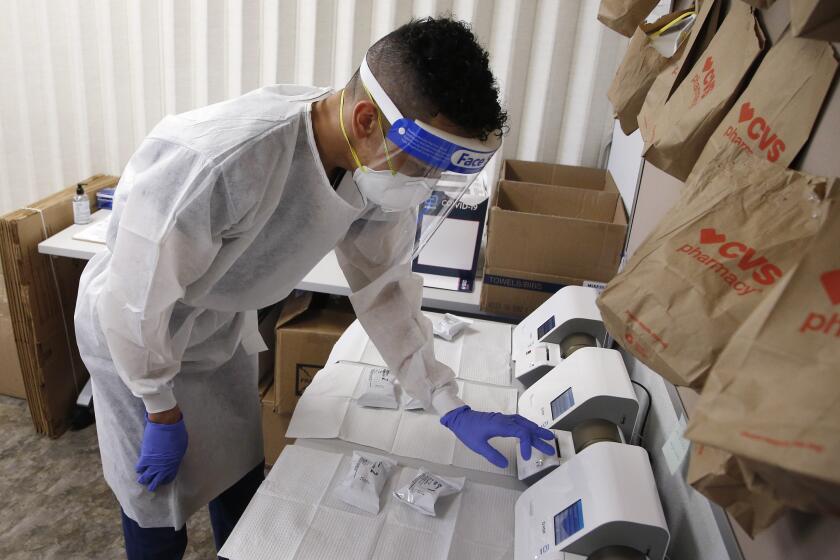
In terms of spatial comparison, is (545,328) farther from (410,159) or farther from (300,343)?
(300,343)

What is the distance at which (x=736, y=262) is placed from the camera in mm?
610

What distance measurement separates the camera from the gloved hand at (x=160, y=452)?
4.06ft

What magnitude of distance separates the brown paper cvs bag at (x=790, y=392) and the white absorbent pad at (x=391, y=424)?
78 centimetres

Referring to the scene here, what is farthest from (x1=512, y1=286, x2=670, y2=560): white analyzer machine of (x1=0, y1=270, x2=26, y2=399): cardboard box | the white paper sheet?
(x1=0, y1=270, x2=26, y2=399): cardboard box

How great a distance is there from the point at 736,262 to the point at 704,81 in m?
0.39

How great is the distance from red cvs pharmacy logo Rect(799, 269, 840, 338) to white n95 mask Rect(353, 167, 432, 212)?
68 centimetres

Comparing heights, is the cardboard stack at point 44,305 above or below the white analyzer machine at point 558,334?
below

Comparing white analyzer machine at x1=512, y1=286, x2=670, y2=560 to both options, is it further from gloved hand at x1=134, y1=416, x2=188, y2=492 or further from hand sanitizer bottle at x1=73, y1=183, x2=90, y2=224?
hand sanitizer bottle at x1=73, y1=183, x2=90, y2=224

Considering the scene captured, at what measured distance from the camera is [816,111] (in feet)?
2.26

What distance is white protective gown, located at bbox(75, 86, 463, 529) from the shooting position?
1.03 metres

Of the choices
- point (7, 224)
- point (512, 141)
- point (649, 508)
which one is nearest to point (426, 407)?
point (649, 508)

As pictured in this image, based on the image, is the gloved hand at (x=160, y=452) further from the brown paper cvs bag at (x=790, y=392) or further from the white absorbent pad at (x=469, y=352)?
the brown paper cvs bag at (x=790, y=392)

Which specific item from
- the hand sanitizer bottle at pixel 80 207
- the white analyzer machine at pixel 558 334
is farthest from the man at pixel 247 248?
the hand sanitizer bottle at pixel 80 207

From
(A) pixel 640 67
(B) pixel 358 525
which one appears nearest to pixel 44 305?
(B) pixel 358 525
